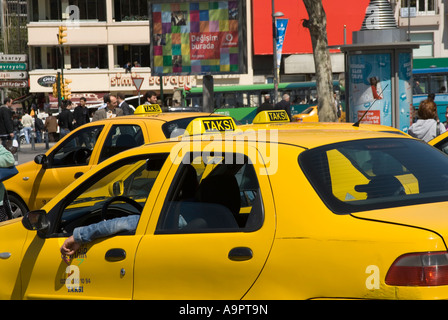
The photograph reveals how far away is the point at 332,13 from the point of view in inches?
2280

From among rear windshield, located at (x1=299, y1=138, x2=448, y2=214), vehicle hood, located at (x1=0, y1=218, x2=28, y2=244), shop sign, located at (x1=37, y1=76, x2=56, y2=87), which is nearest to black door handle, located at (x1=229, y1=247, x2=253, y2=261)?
rear windshield, located at (x1=299, y1=138, x2=448, y2=214)

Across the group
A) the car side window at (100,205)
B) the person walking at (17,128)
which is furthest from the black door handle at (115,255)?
the person walking at (17,128)

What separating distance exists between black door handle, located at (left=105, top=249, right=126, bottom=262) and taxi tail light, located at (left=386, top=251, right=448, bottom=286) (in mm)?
1573

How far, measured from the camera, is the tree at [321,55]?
73.8 ft

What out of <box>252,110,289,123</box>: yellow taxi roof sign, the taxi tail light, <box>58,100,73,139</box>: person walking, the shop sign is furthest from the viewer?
the shop sign

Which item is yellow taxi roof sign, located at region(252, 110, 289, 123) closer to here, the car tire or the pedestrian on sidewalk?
the car tire

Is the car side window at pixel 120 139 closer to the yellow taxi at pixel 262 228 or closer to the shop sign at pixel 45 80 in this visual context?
the yellow taxi at pixel 262 228

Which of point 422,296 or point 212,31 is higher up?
point 212,31

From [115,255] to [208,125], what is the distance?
4.12 ft

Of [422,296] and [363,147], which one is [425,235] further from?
[363,147]

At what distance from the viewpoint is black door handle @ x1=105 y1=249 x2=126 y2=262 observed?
177 inches

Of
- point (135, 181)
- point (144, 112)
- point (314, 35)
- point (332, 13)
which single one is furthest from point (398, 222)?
point (332, 13)

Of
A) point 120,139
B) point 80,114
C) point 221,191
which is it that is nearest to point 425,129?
point 120,139

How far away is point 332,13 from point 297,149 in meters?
55.2
